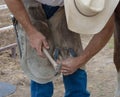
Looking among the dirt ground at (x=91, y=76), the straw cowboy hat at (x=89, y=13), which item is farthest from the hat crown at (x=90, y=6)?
the dirt ground at (x=91, y=76)

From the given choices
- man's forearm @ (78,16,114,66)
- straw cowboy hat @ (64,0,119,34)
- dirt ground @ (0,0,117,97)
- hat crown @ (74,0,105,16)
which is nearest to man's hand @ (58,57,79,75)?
man's forearm @ (78,16,114,66)

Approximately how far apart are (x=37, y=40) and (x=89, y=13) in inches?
20.0

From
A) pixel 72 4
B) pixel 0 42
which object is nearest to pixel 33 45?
pixel 72 4

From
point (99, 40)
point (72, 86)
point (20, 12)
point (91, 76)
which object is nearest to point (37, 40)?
point (20, 12)

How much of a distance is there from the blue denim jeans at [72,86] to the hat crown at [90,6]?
779 mm

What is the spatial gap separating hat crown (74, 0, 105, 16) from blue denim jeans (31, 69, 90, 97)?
0.78 metres

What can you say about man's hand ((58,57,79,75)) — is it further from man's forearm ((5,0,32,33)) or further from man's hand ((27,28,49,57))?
man's forearm ((5,0,32,33))

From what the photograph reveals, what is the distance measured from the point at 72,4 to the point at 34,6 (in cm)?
61

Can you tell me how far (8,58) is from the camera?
13.1ft

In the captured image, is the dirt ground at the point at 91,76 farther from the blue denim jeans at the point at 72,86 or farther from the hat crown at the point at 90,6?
the hat crown at the point at 90,6

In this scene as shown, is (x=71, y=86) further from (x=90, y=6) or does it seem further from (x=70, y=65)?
(x=90, y=6)

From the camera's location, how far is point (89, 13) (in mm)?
1742

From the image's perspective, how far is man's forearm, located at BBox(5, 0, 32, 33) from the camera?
213 cm

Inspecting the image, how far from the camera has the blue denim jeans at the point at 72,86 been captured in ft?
8.07
